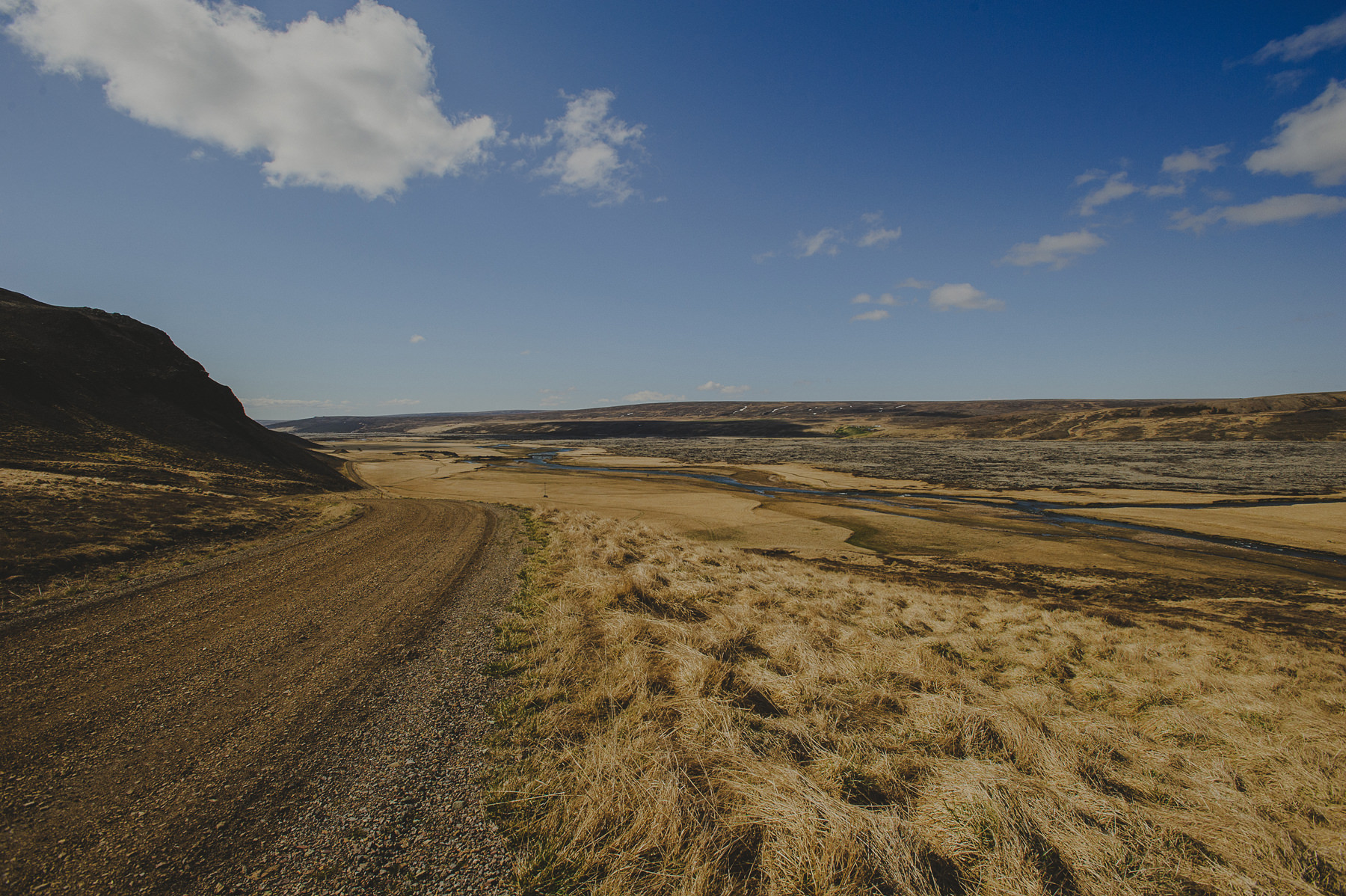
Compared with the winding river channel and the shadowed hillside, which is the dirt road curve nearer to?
the shadowed hillside

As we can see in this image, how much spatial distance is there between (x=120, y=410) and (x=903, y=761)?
44231mm

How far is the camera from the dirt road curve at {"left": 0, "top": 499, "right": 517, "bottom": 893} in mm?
3756

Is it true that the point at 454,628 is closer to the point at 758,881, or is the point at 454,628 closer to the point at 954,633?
the point at 758,881

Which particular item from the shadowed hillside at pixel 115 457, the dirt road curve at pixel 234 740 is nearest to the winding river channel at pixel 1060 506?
the dirt road curve at pixel 234 740

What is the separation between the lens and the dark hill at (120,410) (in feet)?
72.7

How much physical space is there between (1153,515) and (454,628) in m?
42.2

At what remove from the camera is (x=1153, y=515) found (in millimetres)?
31000

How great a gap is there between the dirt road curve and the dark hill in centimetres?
1936

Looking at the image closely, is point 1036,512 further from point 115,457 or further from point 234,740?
point 115,457

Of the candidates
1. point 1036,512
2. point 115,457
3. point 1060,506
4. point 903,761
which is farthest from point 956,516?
point 115,457

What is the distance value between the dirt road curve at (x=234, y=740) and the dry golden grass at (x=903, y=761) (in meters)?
1.03

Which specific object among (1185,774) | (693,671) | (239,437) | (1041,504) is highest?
(239,437)

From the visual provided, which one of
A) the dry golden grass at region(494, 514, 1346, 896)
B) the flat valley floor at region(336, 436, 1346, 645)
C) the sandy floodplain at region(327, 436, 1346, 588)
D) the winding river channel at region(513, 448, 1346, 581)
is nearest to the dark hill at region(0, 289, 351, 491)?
the sandy floodplain at region(327, 436, 1346, 588)

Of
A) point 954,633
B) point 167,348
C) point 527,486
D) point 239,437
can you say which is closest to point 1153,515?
point 954,633
